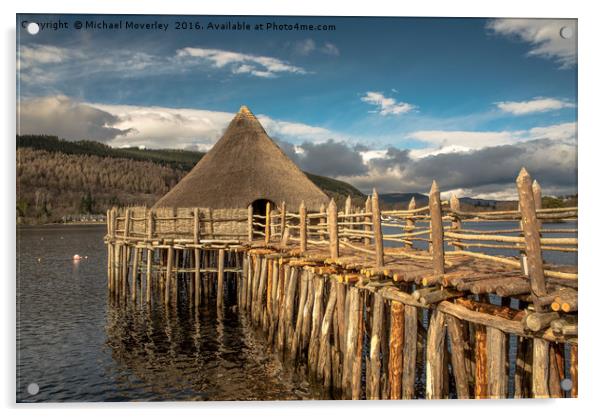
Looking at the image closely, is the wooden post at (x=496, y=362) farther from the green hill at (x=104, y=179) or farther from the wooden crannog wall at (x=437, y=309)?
the green hill at (x=104, y=179)

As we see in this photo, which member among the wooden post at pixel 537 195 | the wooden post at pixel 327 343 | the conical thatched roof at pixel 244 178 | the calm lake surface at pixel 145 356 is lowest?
the calm lake surface at pixel 145 356

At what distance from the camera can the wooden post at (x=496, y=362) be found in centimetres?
646

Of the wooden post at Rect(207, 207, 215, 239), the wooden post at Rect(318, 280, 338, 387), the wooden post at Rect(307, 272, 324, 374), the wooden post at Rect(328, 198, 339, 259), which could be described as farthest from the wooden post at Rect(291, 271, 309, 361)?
the wooden post at Rect(207, 207, 215, 239)

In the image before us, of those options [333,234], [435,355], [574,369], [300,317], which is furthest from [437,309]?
[300,317]

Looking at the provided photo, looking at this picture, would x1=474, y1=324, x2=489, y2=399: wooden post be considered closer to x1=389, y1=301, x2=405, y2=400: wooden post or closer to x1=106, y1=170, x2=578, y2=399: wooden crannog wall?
x1=106, y1=170, x2=578, y2=399: wooden crannog wall

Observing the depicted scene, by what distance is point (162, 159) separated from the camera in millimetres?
137250

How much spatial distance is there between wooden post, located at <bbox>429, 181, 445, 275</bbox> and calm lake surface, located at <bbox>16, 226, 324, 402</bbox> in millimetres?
5035

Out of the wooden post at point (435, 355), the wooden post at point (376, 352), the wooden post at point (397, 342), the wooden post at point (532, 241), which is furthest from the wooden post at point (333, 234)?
the wooden post at point (532, 241)

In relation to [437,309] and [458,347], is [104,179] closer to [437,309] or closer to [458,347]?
[437,309]

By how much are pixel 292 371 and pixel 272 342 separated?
2.54 meters

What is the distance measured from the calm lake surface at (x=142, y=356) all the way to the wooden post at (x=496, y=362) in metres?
4.94

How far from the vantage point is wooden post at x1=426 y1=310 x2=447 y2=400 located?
7480 millimetres

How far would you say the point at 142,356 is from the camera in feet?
46.3
